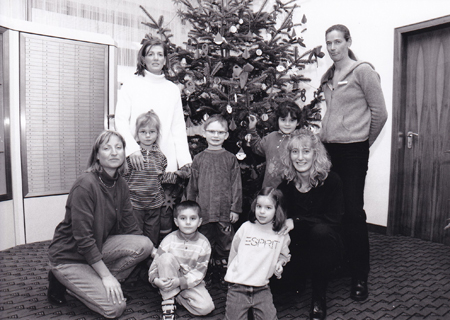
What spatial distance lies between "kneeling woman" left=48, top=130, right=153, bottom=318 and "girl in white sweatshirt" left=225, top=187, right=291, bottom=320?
1.73 ft

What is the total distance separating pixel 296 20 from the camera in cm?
407

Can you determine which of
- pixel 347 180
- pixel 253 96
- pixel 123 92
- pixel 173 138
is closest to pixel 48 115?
pixel 123 92

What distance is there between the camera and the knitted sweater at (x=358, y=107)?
199 cm

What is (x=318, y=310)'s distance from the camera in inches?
69.4

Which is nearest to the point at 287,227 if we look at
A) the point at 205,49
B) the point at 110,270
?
the point at 110,270

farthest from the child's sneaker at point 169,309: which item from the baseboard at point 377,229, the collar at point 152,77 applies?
the baseboard at point 377,229

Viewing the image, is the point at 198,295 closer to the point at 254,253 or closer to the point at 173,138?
the point at 254,253

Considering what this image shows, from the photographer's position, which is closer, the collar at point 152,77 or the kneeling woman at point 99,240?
the kneeling woman at point 99,240

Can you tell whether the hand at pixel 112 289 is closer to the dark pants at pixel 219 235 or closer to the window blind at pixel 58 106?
the dark pants at pixel 219 235

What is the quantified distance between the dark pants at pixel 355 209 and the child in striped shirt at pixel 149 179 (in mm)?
1033

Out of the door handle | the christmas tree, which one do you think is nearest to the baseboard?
the door handle

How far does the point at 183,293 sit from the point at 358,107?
1374 mm

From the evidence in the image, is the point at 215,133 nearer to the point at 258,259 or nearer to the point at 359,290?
the point at 258,259

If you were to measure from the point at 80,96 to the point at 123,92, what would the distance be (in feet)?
3.77
